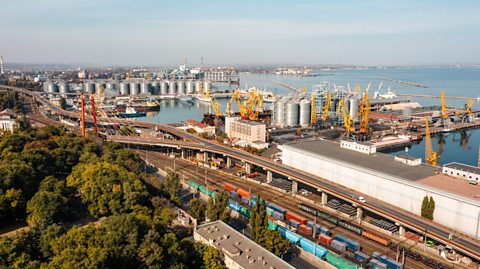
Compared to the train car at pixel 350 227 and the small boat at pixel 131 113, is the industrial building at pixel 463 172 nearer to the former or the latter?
the train car at pixel 350 227

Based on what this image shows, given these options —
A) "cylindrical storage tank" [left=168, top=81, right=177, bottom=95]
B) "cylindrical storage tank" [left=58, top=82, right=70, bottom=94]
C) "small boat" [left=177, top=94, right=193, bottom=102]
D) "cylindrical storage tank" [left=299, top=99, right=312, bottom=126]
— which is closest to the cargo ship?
"small boat" [left=177, top=94, right=193, bottom=102]

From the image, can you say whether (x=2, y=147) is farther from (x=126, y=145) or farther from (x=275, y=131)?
(x=275, y=131)

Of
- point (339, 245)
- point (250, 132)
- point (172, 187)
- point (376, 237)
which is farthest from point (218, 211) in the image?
point (250, 132)

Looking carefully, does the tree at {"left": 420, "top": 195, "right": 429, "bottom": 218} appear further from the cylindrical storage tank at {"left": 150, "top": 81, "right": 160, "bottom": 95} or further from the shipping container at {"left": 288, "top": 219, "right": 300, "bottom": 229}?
the cylindrical storage tank at {"left": 150, "top": 81, "right": 160, "bottom": 95}

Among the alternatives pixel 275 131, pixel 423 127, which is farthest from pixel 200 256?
pixel 423 127

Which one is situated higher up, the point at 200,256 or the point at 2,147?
the point at 2,147

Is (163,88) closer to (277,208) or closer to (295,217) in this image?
(277,208)
